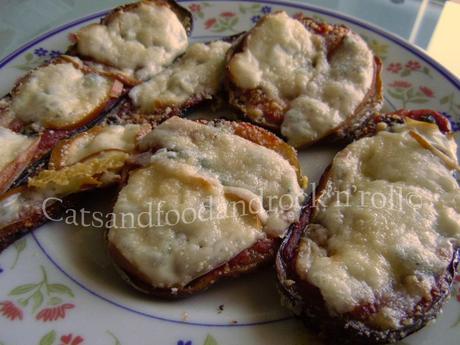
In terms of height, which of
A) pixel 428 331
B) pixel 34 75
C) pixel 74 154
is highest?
pixel 34 75

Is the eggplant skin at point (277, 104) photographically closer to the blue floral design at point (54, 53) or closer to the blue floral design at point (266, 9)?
the blue floral design at point (266, 9)

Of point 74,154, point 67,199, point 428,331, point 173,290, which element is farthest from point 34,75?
point 428,331

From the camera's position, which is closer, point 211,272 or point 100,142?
point 211,272

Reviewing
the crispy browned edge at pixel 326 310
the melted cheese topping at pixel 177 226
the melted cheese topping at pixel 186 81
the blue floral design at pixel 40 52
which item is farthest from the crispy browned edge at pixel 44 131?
the crispy browned edge at pixel 326 310

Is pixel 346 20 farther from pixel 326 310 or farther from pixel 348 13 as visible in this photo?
pixel 326 310

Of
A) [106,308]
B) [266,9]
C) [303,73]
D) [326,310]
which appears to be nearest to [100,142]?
[106,308]

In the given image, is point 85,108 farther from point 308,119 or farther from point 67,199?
point 308,119

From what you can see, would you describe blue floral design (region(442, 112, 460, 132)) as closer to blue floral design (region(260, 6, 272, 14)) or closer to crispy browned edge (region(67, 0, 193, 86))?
blue floral design (region(260, 6, 272, 14))

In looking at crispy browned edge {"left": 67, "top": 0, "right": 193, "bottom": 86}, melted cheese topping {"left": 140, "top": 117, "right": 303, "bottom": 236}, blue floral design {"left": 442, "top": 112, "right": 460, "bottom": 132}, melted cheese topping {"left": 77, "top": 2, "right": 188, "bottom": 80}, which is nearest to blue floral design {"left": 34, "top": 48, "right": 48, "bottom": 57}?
crispy browned edge {"left": 67, "top": 0, "right": 193, "bottom": 86}
